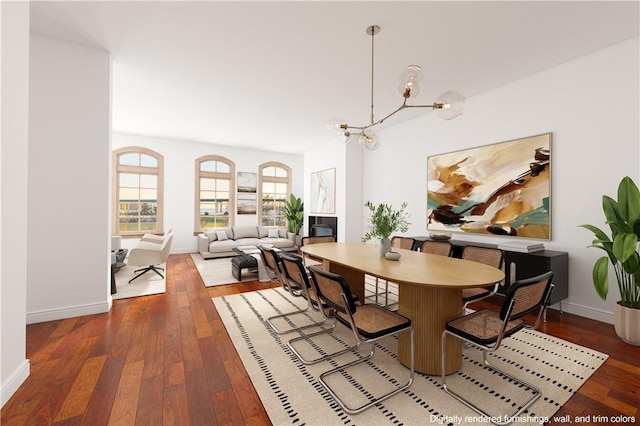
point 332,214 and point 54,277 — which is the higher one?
point 332,214

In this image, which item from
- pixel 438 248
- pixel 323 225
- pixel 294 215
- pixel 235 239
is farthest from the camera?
pixel 294 215

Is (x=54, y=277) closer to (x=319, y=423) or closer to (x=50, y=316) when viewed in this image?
(x=50, y=316)

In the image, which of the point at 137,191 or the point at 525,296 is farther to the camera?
the point at 137,191

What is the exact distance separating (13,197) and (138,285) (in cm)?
281

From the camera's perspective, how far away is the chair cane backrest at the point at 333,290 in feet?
5.52

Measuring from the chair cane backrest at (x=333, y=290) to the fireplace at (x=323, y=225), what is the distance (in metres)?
4.58

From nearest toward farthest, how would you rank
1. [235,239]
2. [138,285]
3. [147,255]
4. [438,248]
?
[438,248] → [138,285] → [147,255] → [235,239]

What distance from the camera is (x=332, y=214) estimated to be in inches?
265

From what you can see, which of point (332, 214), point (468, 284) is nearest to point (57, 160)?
point (468, 284)

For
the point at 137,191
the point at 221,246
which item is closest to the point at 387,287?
the point at 221,246

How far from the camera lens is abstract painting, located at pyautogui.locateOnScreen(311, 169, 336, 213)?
6.77 metres

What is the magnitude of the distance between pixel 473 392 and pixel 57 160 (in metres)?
4.34

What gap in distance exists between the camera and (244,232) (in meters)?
7.35

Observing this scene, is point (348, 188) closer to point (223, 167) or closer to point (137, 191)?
point (223, 167)
